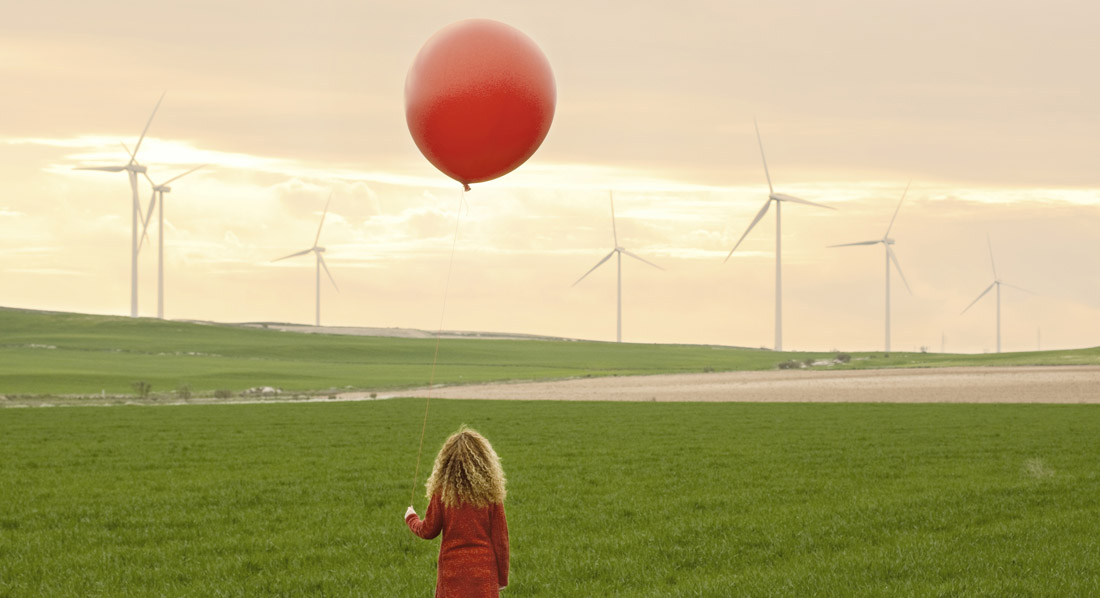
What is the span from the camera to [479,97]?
8617 mm

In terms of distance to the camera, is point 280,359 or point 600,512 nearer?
point 600,512

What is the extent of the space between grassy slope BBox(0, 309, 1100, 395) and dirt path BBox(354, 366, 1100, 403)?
36.5ft

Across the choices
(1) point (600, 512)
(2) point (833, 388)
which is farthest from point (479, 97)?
(2) point (833, 388)

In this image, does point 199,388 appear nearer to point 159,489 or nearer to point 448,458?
point 159,489

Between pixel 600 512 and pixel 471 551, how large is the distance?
906 cm

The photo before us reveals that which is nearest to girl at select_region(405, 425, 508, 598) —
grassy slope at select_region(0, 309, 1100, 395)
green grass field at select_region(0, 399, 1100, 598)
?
green grass field at select_region(0, 399, 1100, 598)

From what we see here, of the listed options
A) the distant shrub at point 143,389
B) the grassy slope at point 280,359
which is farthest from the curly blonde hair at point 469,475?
the grassy slope at point 280,359

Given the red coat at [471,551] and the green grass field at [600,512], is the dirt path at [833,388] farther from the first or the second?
the red coat at [471,551]

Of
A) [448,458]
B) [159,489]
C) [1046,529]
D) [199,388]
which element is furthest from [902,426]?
[199,388]

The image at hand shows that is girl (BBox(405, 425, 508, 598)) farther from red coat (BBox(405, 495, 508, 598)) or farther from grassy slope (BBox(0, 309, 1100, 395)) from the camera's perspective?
grassy slope (BBox(0, 309, 1100, 395))

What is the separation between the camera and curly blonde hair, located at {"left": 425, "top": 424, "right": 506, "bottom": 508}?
659 cm

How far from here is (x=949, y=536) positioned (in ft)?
44.8

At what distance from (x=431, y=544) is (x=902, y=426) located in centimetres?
2081

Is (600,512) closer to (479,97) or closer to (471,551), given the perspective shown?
(479,97)
